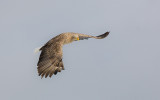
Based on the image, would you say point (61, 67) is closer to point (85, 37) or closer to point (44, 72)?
point (44, 72)

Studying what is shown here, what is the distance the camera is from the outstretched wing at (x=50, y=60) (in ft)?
59.9

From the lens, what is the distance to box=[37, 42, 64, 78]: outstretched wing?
18250 millimetres

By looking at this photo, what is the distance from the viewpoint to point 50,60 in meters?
18.8

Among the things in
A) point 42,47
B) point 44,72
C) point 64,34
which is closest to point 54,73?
point 44,72

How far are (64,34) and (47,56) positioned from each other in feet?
9.80

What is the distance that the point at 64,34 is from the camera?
71.2 feet

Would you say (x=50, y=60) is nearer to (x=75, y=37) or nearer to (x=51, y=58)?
(x=51, y=58)

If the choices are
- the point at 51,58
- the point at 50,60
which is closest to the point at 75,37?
the point at 51,58

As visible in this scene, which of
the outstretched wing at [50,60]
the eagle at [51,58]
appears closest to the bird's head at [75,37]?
the eagle at [51,58]

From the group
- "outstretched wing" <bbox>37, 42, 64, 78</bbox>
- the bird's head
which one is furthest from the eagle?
the bird's head

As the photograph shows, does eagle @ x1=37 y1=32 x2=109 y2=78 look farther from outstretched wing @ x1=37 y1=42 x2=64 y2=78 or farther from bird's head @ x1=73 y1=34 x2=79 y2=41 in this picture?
bird's head @ x1=73 y1=34 x2=79 y2=41

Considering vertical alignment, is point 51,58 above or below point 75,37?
below

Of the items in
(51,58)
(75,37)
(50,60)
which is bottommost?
(50,60)

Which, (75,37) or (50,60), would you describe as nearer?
(50,60)
